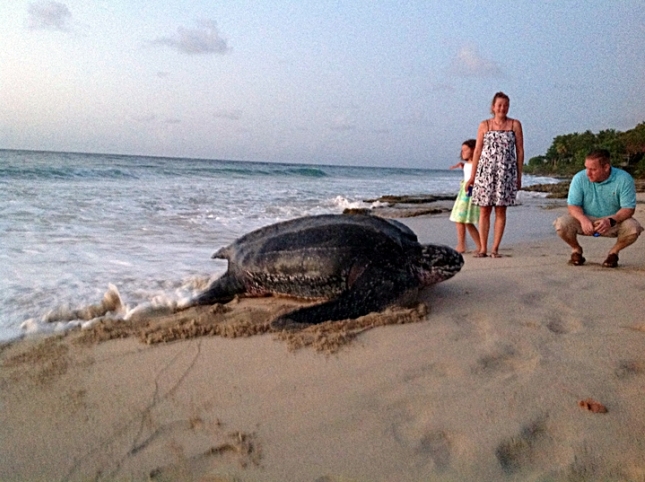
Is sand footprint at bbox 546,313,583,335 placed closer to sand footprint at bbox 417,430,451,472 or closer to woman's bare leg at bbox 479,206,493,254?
sand footprint at bbox 417,430,451,472

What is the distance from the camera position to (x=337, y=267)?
9.25 ft

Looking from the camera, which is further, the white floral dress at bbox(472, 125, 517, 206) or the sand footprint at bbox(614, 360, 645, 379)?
the white floral dress at bbox(472, 125, 517, 206)

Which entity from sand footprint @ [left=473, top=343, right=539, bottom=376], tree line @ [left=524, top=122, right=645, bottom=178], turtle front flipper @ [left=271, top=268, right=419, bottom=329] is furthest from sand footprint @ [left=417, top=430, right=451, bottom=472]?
tree line @ [left=524, top=122, right=645, bottom=178]

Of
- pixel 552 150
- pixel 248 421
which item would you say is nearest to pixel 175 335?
pixel 248 421

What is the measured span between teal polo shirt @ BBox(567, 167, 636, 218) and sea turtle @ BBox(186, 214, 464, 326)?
1739 mm

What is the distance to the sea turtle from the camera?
2.62 metres

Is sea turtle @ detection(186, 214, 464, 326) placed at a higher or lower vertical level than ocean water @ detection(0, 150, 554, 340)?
higher

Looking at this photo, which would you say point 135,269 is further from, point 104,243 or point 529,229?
point 529,229

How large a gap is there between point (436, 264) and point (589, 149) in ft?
142

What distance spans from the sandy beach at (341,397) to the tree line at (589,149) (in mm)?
24990

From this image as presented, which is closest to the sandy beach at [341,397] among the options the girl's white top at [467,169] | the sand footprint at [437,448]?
the sand footprint at [437,448]

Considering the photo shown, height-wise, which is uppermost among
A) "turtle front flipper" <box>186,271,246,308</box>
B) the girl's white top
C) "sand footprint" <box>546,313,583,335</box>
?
the girl's white top

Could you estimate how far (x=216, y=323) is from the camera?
2.53 m

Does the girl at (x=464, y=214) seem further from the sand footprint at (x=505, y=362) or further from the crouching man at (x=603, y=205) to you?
the sand footprint at (x=505, y=362)
